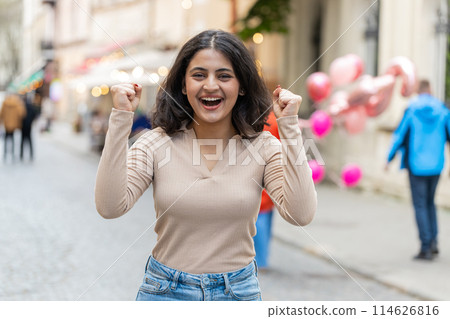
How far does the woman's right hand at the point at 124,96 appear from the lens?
1943mm

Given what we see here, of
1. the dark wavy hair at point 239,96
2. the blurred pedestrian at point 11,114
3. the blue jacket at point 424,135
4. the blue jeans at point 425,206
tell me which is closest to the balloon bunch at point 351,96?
the blue jacket at point 424,135

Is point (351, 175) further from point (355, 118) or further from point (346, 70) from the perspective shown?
point (346, 70)

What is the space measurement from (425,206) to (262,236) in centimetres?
202

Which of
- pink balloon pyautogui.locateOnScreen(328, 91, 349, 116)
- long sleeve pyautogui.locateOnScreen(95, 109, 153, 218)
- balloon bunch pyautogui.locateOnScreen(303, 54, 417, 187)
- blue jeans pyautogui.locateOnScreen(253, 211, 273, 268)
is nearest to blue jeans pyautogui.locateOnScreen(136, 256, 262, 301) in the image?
long sleeve pyautogui.locateOnScreen(95, 109, 153, 218)

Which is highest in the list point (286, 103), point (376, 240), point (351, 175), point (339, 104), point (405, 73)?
point (405, 73)

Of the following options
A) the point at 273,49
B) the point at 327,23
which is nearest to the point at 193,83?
the point at 327,23

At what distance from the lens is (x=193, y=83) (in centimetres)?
210

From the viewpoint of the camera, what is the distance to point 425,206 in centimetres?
673

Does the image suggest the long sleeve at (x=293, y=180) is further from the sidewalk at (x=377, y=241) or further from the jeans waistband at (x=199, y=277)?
the sidewalk at (x=377, y=241)

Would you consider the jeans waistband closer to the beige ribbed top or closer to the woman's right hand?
the beige ribbed top

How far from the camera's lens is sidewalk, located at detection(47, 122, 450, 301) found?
5.80 metres

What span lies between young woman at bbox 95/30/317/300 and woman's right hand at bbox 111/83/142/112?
0.02m

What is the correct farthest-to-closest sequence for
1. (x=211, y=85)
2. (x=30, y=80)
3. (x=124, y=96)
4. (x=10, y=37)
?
1. (x=30, y=80)
2. (x=10, y=37)
3. (x=211, y=85)
4. (x=124, y=96)

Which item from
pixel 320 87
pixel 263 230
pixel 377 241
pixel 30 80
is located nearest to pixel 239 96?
pixel 263 230
